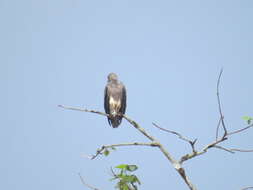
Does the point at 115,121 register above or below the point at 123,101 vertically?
below

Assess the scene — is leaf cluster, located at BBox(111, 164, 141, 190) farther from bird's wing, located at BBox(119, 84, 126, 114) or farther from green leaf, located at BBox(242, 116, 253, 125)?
bird's wing, located at BBox(119, 84, 126, 114)

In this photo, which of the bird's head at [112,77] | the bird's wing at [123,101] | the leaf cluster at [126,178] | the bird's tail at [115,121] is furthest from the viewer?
the bird's head at [112,77]

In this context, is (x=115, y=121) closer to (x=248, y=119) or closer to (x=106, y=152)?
(x=106, y=152)

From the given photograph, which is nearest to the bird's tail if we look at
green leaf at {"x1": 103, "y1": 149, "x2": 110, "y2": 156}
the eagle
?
the eagle

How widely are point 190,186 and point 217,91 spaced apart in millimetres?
707

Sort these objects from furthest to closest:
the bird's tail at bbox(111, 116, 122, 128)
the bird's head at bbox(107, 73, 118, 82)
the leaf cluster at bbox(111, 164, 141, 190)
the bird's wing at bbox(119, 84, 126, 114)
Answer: the bird's head at bbox(107, 73, 118, 82), the bird's wing at bbox(119, 84, 126, 114), the bird's tail at bbox(111, 116, 122, 128), the leaf cluster at bbox(111, 164, 141, 190)

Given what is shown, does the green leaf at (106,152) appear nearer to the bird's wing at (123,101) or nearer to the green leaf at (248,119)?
the green leaf at (248,119)

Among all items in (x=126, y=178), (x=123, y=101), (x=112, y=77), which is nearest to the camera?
(x=126, y=178)

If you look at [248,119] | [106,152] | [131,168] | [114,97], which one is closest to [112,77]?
[114,97]

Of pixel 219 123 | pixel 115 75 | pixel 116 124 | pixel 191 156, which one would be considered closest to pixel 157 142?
pixel 191 156

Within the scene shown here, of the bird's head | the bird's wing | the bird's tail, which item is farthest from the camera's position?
the bird's head

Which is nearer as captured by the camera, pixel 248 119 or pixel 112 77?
pixel 248 119

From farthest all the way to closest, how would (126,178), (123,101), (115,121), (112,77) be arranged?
(112,77) < (123,101) < (115,121) < (126,178)

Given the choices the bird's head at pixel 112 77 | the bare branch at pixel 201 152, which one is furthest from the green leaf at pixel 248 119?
the bird's head at pixel 112 77
